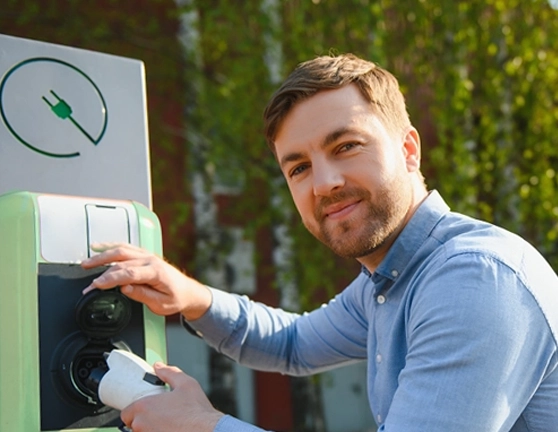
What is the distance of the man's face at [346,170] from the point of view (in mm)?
1703

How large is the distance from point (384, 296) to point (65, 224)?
0.75 meters

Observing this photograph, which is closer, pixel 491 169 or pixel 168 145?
pixel 491 169

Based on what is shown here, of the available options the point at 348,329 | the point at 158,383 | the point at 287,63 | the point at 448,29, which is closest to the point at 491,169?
the point at 448,29

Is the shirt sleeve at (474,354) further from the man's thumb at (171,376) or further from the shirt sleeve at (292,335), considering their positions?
the shirt sleeve at (292,335)

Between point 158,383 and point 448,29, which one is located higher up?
point 448,29

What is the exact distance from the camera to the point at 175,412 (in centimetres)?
150

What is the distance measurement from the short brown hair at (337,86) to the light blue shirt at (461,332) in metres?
0.23

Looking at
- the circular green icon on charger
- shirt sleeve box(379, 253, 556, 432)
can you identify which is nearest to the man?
shirt sleeve box(379, 253, 556, 432)

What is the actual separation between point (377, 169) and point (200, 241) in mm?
5172

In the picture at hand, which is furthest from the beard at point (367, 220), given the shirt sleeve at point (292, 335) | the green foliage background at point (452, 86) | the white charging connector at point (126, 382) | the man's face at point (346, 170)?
the green foliage background at point (452, 86)

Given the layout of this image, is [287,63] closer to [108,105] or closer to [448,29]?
[448,29]

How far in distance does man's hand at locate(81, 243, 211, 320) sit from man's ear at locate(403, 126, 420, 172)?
0.63 m

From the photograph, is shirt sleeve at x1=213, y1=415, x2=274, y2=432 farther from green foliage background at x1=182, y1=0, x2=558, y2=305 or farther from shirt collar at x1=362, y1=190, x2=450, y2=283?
green foliage background at x1=182, y1=0, x2=558, y2=305

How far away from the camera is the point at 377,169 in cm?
172
